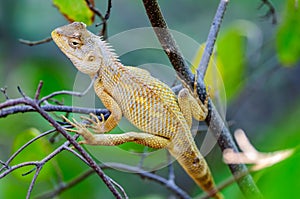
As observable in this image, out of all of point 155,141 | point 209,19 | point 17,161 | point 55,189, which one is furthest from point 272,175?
point 209,19

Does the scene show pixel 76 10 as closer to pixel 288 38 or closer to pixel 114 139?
pixel 114 139

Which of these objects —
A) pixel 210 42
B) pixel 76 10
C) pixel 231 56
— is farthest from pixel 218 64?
pixel 76 10

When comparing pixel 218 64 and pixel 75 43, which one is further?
pixel 218 64

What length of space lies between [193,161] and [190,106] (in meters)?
0.06

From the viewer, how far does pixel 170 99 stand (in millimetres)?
401

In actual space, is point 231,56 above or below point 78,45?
below

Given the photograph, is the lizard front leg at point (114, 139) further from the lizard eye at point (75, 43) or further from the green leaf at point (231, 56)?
the green leaf at point (231, 56)

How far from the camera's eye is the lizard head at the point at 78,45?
38 cm

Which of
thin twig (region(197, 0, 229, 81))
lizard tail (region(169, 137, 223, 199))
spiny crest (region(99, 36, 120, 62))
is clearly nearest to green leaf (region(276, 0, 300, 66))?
thin twig (region(197, 0, 229, 81))

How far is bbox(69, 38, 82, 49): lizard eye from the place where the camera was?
0.38 metres

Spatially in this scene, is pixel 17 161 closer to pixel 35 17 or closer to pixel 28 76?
pixel 28 76

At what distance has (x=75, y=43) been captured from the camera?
1.25 ft

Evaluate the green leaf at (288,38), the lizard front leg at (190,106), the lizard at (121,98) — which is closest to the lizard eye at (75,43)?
the lizard at (121,98)

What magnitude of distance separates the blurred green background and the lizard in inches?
3.8
